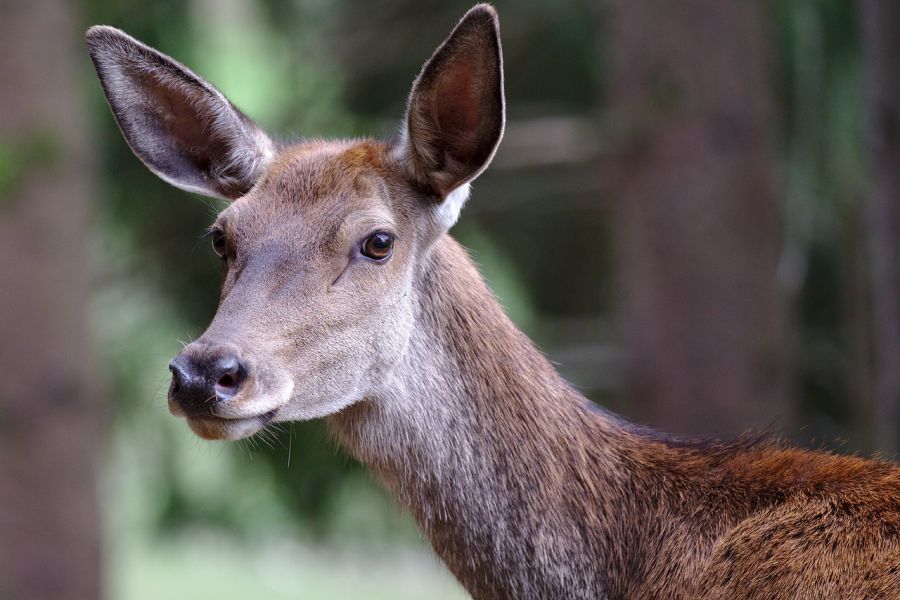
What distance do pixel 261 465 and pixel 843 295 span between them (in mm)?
7030

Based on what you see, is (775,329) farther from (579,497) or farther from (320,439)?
(579,497)

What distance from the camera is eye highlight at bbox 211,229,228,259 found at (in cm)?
538

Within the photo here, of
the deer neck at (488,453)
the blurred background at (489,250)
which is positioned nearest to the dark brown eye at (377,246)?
the deer neck at (488,453)

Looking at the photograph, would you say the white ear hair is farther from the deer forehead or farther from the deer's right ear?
the deer's right ear

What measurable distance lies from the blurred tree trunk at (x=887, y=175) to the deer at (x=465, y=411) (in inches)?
70.0

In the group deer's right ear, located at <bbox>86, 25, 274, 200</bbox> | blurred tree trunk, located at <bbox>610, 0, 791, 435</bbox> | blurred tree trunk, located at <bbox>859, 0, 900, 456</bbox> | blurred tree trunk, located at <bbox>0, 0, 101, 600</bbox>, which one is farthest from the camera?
blurred tree trunk, located at <bbox>610, 0, 791, 435</bbox>

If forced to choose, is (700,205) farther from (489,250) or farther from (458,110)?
(458,110)

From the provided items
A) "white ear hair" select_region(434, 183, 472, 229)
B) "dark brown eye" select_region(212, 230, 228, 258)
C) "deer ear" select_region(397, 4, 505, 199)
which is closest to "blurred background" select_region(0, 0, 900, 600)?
"white ear hair" select_region(434, 183, 472, 229)

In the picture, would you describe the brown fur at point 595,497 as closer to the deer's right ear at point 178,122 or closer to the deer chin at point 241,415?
the deer chin at point 241,415

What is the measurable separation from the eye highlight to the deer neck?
33.3 inches

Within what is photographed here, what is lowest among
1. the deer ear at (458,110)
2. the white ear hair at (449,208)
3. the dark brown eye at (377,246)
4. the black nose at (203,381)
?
the black nose at (203,381)

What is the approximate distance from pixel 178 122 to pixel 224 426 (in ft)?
6.25

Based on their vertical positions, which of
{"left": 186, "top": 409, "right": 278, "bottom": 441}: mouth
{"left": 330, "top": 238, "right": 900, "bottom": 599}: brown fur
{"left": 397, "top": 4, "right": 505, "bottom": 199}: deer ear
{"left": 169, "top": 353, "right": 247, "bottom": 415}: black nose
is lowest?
{"left": 330, "top": 238, "right": 900, "bottom": 599}: brown fur

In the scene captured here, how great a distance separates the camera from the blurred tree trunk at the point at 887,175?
22.2 feet
